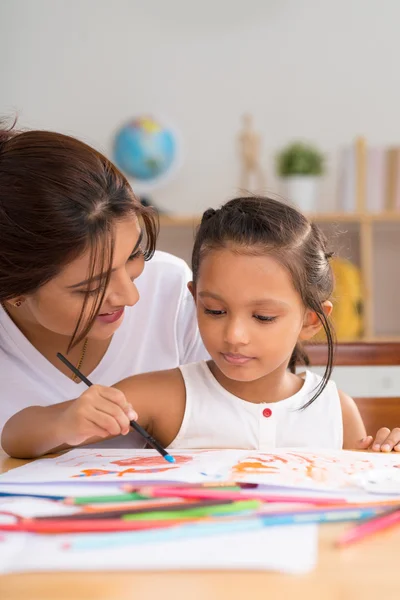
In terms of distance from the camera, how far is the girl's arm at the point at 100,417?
1.01m

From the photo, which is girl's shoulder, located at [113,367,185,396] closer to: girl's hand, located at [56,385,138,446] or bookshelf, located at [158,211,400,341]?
girl's hand, located at [56,385,138,446]

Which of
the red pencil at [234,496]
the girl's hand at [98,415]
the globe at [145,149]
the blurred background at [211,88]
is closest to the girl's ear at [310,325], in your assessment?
the girl's hand at [98,415]

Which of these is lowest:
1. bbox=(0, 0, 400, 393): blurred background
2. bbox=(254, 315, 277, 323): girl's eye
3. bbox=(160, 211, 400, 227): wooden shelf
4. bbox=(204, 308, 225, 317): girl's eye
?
bbox=(254, 315, 277, 323): girl's eye

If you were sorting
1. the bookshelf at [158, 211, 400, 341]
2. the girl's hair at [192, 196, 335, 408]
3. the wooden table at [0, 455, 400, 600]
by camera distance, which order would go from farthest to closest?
the bookshelf at [158, 211, 400, 341], the girl's hair at [192, 196, 335, 408], the wooden table at [0, 455, 400, 600]

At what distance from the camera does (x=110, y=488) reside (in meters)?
0.82

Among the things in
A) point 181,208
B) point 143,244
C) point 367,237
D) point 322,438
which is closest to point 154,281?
point 143,244

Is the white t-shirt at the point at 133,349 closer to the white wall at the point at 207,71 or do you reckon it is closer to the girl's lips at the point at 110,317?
the girl's lips at the point at 110,317

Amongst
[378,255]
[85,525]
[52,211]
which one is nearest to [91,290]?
[52,211]

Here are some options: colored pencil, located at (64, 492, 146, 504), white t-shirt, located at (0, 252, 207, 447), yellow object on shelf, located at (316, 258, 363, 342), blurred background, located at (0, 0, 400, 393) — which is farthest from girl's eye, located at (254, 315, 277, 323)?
blurred background, located at (0, 0, 400, 393)

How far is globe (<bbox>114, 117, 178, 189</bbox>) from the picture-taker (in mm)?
3662

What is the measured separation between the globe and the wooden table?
319 cm

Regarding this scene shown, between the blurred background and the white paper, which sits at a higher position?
the blurred background

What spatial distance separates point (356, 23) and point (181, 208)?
111 cm

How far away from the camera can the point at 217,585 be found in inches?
22.4
